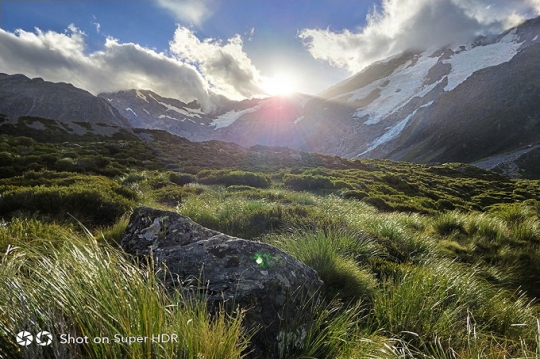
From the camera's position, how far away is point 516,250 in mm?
6770

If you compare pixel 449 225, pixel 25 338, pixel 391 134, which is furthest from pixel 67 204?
pixel 391 134

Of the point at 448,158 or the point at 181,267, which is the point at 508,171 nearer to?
the point at 448,158

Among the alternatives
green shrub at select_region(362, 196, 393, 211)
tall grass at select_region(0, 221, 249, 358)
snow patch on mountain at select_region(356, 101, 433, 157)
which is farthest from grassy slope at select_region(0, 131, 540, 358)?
snow patch on mountain at select_region(356, 101, 433, 157)

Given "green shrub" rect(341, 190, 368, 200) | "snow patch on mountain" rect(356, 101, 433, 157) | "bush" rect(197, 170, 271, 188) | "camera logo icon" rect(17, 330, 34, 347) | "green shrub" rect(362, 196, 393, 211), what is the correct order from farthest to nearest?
"snow patch on mountain" rect(356, 101, 433, 157) < "bush" rect(197, 170, 271, 188) < "green shrub" rect(341, 190, 368, 200) < "green shrub" rect(362, 196, 393, 211) < "camera logo icon" rect(17, 330, 34, 347)

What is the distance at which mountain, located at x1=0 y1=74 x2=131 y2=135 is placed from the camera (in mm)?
128875

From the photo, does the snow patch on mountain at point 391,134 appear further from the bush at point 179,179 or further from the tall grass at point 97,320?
the tall grass at point 97,320

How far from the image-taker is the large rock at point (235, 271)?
8.80 ft

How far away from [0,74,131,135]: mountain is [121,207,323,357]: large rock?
457 feet

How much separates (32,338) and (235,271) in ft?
6.10

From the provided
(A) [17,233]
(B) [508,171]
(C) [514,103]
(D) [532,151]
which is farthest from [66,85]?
(C) [514,103]

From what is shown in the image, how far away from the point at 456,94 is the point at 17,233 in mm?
205759

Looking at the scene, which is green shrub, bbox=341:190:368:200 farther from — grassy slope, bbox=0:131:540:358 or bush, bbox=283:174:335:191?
grassy slope, bbox=0:131:540:358

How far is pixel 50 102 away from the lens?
449ft

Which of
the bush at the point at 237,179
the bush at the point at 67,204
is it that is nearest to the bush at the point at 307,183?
the bush at the point at 237,179
